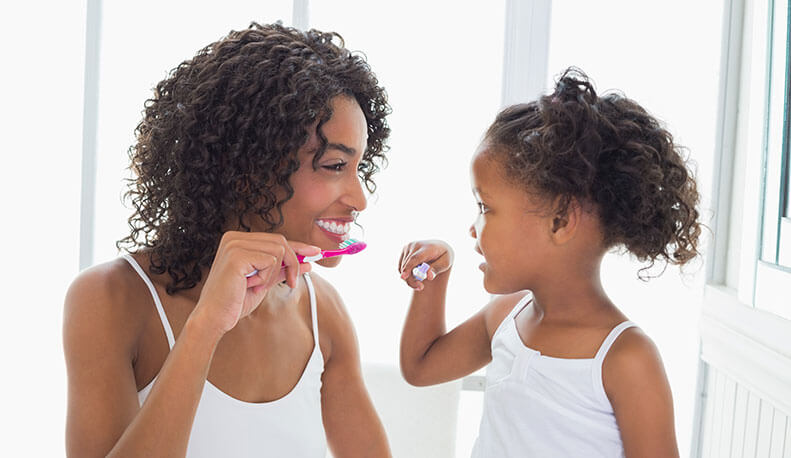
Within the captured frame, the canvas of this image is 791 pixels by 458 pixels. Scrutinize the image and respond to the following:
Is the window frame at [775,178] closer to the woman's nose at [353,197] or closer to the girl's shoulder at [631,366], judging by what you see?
the girl's shoulder at [631,366]

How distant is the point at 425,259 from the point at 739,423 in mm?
873

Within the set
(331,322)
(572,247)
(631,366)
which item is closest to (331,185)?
(331,322)

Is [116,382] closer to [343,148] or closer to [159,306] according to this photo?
[159,306]

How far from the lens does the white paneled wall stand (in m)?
1.32

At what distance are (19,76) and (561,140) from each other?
1.72 metres

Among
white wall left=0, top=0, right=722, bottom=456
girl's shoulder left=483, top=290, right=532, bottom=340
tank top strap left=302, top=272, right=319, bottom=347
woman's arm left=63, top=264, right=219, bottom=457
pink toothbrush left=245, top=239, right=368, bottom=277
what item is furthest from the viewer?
white wall left=0, top=0, right=722, bottom=456

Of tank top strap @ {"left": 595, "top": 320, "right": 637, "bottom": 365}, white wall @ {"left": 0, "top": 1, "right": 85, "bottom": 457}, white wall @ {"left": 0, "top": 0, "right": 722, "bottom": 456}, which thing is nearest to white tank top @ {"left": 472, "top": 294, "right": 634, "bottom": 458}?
tank top strap @ {"left": 595, "top": 320, "right": 637, "bottom": 365}

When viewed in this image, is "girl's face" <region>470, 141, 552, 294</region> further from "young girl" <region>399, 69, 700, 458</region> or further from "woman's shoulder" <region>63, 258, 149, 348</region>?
"woman's shoulder" <region>63, 258, 149, 348</region>

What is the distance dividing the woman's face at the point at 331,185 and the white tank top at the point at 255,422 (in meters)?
0.20

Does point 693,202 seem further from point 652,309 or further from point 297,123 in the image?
point 652,309

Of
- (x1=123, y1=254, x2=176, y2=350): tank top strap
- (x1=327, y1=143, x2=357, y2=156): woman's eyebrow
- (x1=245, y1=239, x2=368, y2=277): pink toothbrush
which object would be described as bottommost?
(x1=123, y1=254, x2=176, y2=350): tank top strap

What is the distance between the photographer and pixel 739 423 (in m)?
1.52

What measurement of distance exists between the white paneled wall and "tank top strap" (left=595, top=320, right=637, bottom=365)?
50cm

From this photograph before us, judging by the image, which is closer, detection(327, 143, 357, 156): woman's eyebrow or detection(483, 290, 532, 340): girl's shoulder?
detection(327, 143, 357, 156): woman's eyebrow
